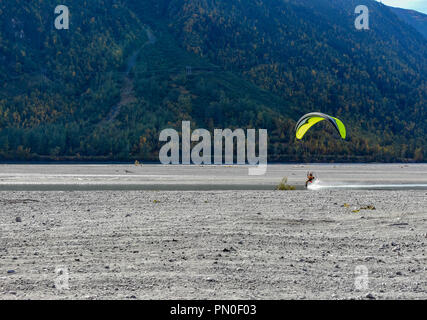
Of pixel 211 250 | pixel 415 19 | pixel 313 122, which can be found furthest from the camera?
pixel 415 19

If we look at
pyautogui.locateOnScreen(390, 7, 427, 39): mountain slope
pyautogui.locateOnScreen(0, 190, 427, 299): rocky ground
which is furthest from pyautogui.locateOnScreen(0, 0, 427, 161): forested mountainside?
pyautogui.locateOnScreen(390, 7, 427, 39): mountain slope

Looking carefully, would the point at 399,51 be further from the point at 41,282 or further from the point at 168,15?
the point at 41,282

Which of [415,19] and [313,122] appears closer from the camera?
[313,122]

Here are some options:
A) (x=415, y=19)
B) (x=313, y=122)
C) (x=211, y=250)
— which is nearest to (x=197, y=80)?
(x=313, y=122)

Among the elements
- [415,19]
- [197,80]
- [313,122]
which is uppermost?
[415,19]

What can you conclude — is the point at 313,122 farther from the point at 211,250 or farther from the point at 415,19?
the point at 415,19

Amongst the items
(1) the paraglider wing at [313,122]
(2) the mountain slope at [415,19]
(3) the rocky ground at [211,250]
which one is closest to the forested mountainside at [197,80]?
(1) the paraglider wing at [313,122]
